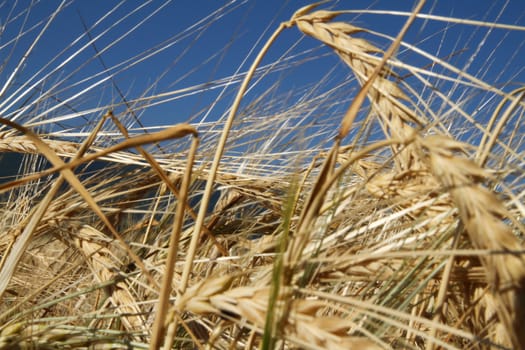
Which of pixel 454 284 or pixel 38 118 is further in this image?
pixel 38 118

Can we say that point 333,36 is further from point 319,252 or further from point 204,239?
point 204,239

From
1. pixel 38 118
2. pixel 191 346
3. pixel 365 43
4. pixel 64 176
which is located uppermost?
pixel 38 118

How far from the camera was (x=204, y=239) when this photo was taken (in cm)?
108

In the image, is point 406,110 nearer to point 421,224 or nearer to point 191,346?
point 421,224

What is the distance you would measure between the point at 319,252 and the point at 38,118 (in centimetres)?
103

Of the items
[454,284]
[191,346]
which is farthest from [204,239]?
[454,284]

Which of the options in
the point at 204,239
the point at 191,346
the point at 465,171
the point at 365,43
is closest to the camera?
the point at 465,171

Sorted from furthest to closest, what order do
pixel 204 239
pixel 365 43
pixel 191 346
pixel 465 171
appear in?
pixel 204 239 < pixel 191 346 < pixel 365 43 < pixel 465 171

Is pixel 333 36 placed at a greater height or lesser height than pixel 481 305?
greater

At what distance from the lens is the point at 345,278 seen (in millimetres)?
451

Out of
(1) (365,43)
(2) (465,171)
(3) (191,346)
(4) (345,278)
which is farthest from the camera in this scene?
(3) (191,346)

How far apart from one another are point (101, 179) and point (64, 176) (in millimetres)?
708

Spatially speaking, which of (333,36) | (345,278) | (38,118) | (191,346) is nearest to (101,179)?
(38,118)

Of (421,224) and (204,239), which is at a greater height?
(204,239)
